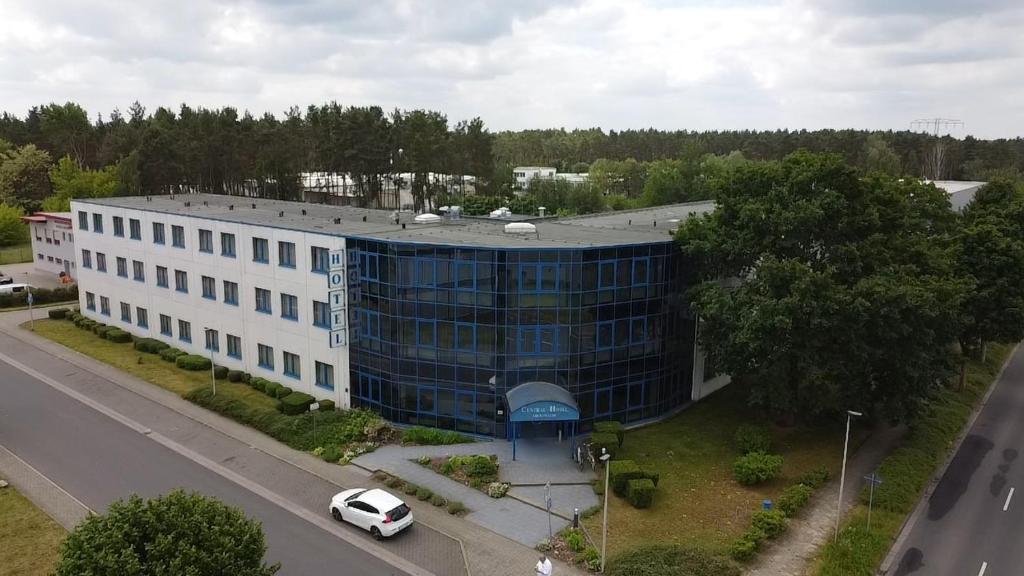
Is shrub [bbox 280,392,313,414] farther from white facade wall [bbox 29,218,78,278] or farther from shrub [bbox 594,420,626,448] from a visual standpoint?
white facade wall [bbox 29,218,78,278]

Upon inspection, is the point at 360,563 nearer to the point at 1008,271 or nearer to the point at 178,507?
the point at 178,507

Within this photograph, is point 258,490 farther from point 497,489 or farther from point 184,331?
point 184,331

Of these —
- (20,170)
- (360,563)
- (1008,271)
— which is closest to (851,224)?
(1008,271)

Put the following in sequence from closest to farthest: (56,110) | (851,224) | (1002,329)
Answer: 1. (851,224)
2. (1002,329)
3. (56,110)

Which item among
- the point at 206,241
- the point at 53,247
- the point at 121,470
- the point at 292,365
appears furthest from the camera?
A: the point at 53,247

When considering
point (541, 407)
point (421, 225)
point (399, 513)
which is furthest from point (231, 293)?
point (399, 513)

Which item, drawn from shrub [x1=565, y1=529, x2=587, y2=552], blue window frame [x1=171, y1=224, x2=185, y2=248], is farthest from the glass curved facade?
blue window frame [x1=171, y1=224, x2=185, y2=248]
